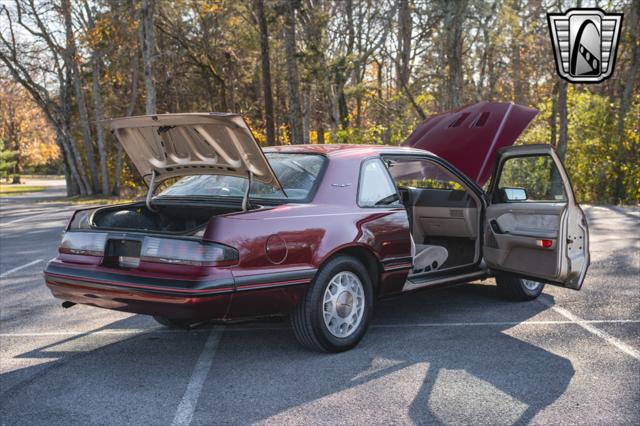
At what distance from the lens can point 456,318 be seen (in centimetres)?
556

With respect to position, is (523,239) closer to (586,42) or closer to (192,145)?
(192,145)

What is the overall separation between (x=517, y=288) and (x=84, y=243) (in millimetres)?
3995

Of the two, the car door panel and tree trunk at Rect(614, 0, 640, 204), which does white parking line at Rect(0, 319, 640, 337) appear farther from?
tree trunk at Rect(614, 0, 640, 204)

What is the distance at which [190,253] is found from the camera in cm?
393

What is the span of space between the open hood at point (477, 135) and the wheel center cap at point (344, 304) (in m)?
2.33

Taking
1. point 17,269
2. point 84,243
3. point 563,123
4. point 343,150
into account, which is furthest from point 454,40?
point 84,243

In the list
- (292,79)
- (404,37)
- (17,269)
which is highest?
(404,37)

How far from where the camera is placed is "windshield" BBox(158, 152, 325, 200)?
4.66 metres

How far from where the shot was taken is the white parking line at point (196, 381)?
351cm

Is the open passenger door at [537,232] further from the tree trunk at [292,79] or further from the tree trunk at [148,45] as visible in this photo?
the tree trunk at [148,45]

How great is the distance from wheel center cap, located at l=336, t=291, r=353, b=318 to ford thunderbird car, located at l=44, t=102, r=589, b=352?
13mm

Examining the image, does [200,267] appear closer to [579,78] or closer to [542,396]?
[542,396]

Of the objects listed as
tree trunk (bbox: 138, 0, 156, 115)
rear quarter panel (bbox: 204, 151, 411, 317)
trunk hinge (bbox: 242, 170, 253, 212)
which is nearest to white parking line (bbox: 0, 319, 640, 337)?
rear quarter panel (bbox: 204, 151, 411, 317)

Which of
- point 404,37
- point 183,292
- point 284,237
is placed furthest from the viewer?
point 404,37
